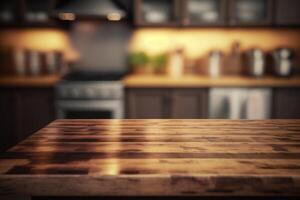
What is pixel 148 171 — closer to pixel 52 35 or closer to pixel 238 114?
pixel 238 114

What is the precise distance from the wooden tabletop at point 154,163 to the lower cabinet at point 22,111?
1.98 metres

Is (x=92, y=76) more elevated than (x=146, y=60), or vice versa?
(x=146, y=60)

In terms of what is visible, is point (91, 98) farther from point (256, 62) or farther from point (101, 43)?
point (256, 62)

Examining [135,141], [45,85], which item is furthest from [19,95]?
[135,141]

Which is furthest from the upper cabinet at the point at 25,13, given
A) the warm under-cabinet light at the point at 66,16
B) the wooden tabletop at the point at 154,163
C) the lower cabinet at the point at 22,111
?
the wooden tabletop at the point at 154,163

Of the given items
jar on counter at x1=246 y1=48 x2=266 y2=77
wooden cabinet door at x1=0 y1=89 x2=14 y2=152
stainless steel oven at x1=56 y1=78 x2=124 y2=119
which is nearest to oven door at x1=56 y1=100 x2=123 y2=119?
stainless steel oven at x1=56 y1=78 x2=124 y2=119

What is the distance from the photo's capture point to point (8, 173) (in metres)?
1.12

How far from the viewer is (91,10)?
3.70 meters

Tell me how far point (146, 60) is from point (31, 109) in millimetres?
1260

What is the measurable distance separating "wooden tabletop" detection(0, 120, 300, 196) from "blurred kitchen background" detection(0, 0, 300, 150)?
1.86 meters

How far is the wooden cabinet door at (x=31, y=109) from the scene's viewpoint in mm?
3572

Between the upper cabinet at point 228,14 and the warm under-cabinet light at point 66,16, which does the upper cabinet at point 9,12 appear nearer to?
the warm under-cabinet light at point 66,16

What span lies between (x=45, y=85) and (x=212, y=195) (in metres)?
2.70

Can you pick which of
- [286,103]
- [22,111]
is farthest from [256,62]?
[22,111]
